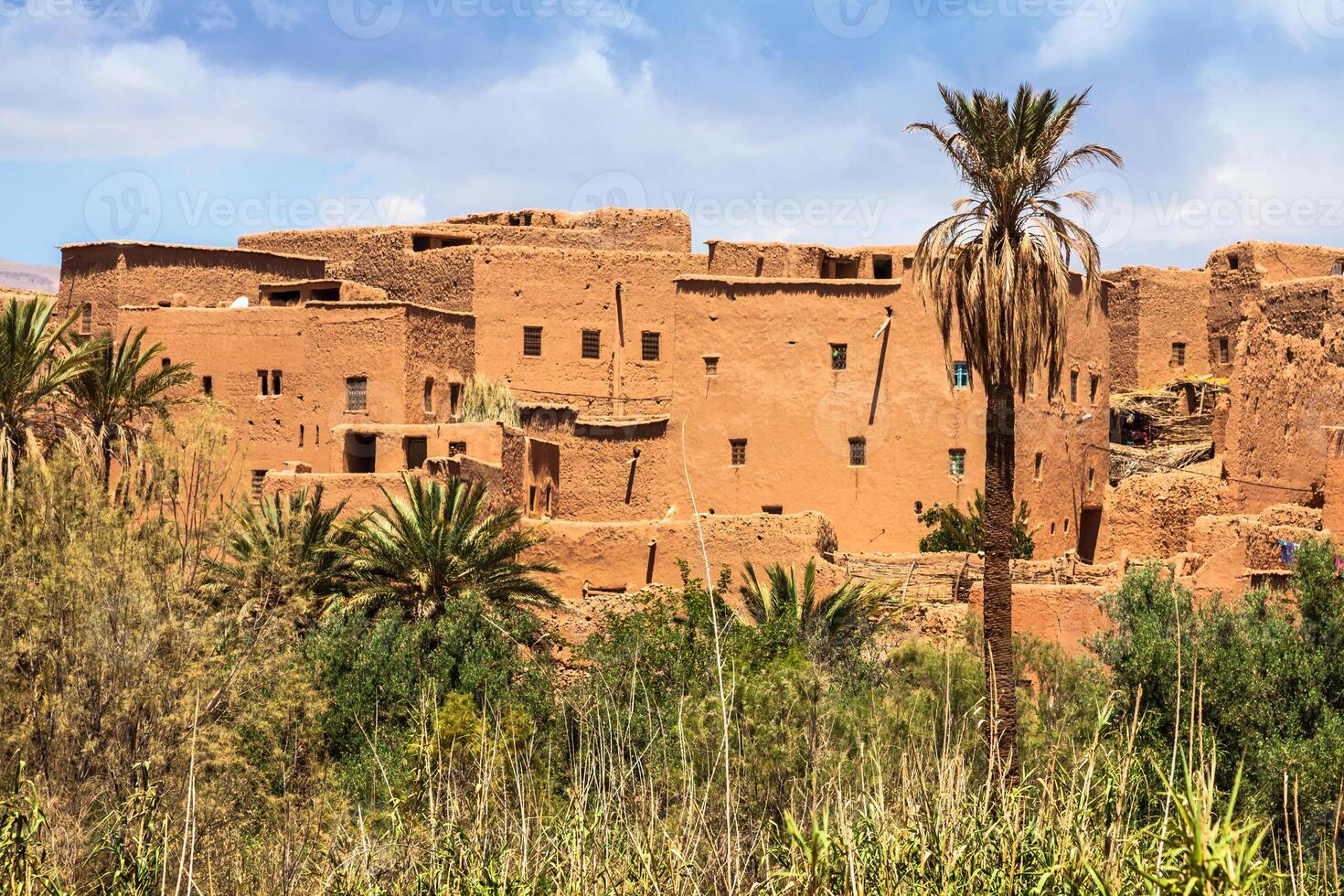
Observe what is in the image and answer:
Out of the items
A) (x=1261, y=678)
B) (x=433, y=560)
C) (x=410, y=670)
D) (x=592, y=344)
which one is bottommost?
(x=410, y=670)

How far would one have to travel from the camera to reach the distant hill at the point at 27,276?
6088 inches

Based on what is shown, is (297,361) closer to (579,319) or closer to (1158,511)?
(579,319)

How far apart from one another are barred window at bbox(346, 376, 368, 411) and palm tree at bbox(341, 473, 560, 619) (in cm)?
696

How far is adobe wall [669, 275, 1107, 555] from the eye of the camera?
97.7ft

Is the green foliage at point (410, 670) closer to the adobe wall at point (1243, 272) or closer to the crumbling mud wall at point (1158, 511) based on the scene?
the crumbling mud wall at point (1158, 511)

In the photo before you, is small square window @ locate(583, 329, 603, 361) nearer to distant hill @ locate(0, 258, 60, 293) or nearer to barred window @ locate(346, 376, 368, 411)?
barred window @ locate(346, 376, 368, 411)

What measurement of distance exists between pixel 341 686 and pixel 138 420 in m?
6.45

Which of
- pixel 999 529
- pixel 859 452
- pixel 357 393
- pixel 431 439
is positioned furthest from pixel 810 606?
pixel 357 393

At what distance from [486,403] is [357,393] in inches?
94.0

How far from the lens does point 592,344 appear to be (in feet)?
103

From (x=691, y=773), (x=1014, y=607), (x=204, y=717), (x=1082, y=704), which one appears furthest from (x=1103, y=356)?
(x=691, y=773)

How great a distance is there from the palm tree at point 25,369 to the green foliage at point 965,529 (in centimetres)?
1460

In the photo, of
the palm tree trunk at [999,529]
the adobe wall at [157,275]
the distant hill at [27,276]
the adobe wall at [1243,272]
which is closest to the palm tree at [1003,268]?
the palm tree trunk at [999,529]

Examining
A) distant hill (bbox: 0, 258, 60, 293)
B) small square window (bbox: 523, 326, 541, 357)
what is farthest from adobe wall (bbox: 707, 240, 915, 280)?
distant hill (bbox: 0, 258, 60, 293)
